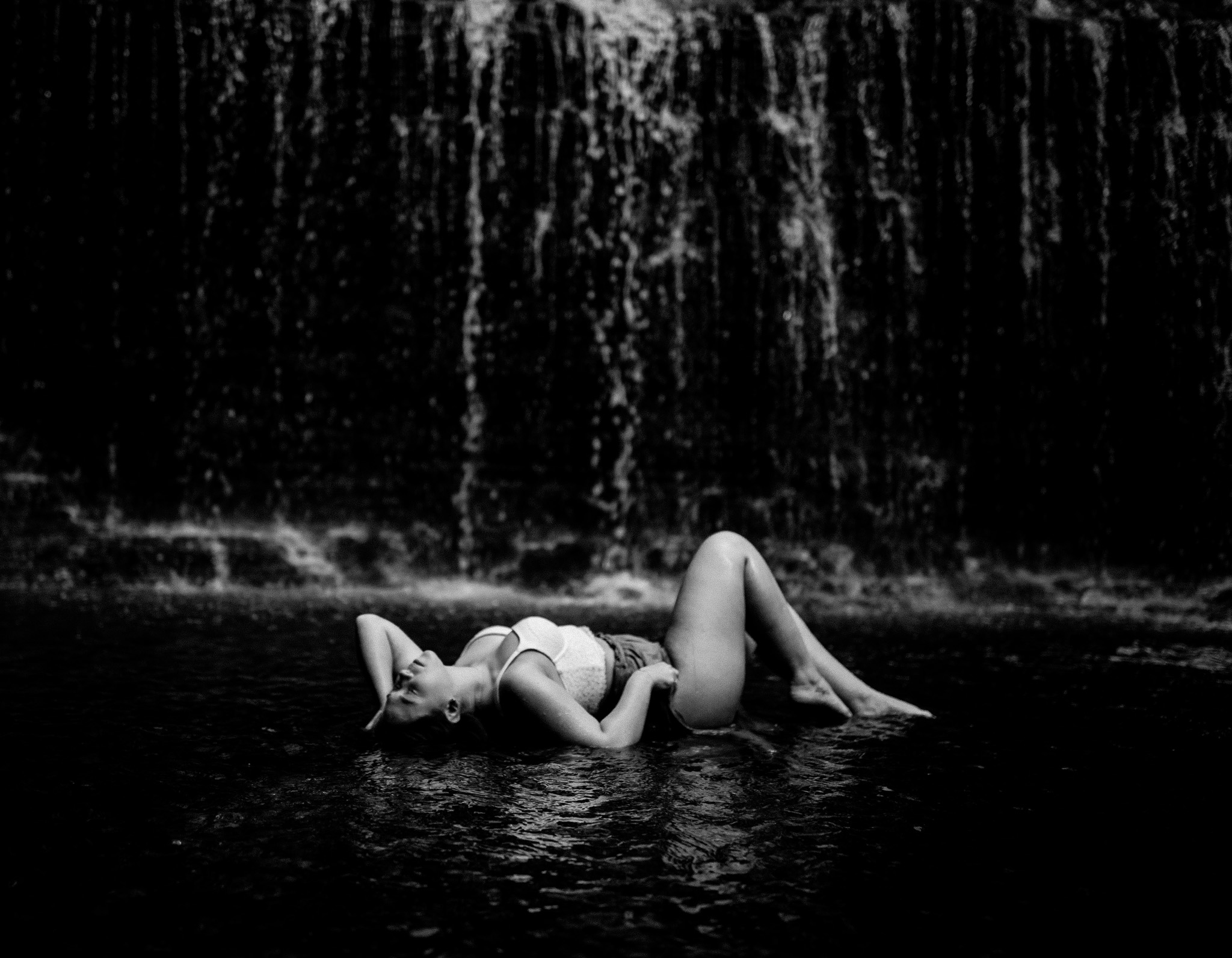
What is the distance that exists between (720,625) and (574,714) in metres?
0.66

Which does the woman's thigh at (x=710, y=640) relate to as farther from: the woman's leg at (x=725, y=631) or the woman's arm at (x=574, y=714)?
the woman's arm at (x=574, y=714)

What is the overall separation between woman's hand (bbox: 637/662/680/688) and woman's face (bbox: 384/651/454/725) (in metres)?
0.63

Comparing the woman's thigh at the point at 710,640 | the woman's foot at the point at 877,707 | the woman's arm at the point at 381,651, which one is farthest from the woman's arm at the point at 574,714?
the woman's foot at the point at 877,707

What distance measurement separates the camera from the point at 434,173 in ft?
34.1

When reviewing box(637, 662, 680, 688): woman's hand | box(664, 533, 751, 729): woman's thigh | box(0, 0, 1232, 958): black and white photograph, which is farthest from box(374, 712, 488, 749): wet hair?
box(0, 0, 1232, 958): black and white photograph

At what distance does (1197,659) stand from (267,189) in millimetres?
8303

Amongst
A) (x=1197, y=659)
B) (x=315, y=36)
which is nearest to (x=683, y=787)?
(x=1197, y=659)

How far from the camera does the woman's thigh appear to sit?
3.82 meters

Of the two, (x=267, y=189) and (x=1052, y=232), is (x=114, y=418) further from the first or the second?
(x=1052, y=232)

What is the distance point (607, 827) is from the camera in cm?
280

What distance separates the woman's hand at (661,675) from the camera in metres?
3.67

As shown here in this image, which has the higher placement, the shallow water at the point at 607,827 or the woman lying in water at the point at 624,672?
the woman lying in water at the point at 624,672

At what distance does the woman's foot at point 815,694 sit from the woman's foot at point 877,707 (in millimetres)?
141

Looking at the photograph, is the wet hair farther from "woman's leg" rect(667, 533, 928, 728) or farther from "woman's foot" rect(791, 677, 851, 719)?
"woman's foot" rect(791, 677, 851, 719)
